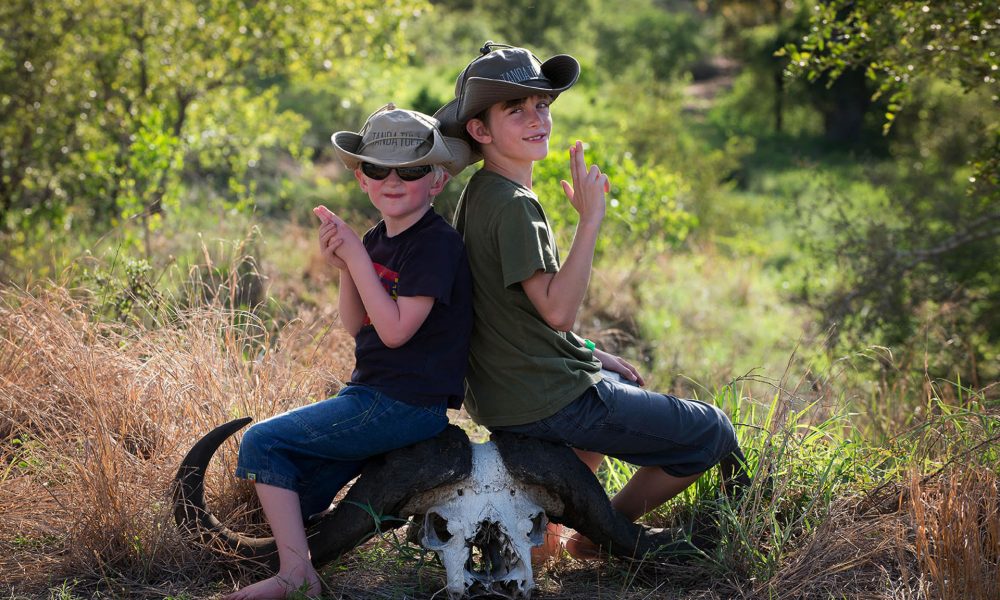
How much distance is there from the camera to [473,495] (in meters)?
3.59

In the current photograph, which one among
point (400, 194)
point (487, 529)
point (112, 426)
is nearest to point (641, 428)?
point (487, 529)

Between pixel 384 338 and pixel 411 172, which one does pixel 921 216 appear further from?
pixel 384 338

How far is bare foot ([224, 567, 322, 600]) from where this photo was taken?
334 cm

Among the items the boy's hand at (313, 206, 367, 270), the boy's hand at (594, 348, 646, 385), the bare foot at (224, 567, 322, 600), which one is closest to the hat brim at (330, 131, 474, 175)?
the boy's hand at (313, 206, 367, 270)

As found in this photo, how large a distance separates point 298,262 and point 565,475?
588 cm

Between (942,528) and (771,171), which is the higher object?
(942,528)

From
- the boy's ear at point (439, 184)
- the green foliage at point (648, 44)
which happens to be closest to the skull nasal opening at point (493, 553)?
the boy's ear at point (439, 184)

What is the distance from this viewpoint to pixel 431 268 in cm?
337

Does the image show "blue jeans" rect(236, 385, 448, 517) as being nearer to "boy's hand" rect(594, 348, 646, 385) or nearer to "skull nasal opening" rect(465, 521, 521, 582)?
"skull nasal opening" rect(465, 521, 521, 582)

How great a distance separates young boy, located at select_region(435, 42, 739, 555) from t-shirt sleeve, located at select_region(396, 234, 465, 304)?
0.50ft

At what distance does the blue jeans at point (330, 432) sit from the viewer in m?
3.39

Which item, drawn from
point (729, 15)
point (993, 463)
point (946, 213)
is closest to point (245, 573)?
point (993, 463)

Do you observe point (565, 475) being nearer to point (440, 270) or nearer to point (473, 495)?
point (473, 495)

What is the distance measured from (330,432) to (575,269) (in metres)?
0.94
